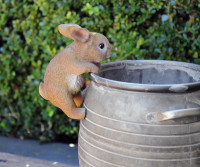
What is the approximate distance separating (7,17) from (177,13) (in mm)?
1610

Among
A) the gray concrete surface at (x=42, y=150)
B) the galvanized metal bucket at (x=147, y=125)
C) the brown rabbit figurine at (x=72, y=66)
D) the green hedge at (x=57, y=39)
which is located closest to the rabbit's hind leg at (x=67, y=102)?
the brown rabbit figurine at (x=72, y=66)

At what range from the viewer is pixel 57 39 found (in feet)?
9.78

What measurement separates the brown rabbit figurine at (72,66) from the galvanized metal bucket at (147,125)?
16 centimetres

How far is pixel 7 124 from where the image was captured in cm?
339

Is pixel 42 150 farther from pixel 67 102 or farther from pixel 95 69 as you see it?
pixel 95 69

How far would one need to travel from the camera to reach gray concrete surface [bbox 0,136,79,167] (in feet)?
9.67

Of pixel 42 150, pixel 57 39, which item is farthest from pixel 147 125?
pixel 42 150

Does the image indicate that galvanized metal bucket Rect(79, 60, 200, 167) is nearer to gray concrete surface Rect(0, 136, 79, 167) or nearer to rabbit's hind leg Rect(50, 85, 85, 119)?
rabbit's hind leg Rect(50, 85, 85, 119)

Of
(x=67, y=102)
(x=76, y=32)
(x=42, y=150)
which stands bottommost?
(x=42, y=150)

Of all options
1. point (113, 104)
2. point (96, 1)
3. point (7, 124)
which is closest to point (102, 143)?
point (113, 104)

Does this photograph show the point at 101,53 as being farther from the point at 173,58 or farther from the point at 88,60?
the point at 173,58

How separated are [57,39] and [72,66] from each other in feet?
4.34

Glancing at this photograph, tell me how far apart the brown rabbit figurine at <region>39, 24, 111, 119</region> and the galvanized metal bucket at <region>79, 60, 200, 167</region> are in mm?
163

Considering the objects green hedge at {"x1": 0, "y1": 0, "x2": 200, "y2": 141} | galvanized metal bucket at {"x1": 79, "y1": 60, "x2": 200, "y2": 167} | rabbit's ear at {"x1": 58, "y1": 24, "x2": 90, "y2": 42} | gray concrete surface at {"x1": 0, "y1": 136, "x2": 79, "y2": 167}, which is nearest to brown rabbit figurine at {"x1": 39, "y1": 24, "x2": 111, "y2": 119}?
rabbit's ear at {"x1": 58, "y1": 24, "x2": 90, "y2": 42}
